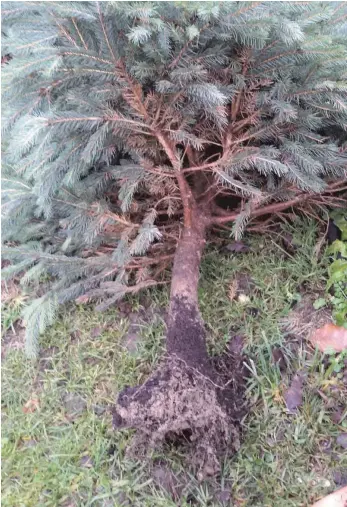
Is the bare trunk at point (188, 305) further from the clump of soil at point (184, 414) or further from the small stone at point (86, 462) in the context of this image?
the small stone at point (86, 462)

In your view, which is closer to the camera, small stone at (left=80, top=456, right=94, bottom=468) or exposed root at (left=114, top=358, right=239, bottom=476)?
exposed root at (left=114, top=358, right=239, bottom=476)

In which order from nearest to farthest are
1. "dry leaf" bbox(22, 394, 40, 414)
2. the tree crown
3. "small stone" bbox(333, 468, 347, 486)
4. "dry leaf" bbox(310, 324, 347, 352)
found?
1. the tree crown
2. "small stone" bbox(333, 468, 347, 486)
3. "dry leaf" bbox(310, 324, 347, 352)
4. "dry leaf" bbox(22, 394, 40, 414)

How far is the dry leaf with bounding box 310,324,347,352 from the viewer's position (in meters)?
2.24

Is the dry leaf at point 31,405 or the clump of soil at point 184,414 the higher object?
the clump of soil at point 184,414

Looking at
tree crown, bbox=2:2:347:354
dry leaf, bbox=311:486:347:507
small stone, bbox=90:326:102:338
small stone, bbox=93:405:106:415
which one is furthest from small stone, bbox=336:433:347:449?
small stone, bbox=90:326:102:338

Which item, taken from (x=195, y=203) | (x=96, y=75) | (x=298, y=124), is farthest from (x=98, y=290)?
(x=298, y=124)

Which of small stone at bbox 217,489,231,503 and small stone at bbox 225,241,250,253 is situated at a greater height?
small stone at bbox 225,241,250,253

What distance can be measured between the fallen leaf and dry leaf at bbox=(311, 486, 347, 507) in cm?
37

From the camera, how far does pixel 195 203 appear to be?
2.47m

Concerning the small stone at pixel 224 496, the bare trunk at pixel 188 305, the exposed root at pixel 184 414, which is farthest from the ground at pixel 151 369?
the bare trunk at pixel 188 305

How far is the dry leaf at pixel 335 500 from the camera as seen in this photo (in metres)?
1.83

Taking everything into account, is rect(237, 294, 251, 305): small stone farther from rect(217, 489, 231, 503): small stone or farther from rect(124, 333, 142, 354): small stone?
rect(217, 489, 231, 503): small stone

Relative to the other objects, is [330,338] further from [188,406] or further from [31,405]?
[31,405]

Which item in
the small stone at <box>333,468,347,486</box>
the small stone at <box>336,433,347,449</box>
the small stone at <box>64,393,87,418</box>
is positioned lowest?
the small stone at <box>333,468,347,486</box>
